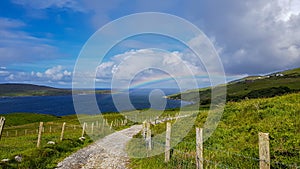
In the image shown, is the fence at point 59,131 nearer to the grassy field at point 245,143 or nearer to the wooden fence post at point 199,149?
the grassy field at point 245,143

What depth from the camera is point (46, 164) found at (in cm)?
1409

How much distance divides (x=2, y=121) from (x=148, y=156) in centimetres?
793

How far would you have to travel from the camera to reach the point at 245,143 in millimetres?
12094

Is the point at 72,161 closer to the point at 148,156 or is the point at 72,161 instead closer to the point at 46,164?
the point at 46,164

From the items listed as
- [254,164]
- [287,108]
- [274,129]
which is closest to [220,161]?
[254,164]

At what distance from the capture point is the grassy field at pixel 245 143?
9.43 meters

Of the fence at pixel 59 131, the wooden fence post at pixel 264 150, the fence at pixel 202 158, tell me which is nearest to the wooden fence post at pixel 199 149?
the fence at pixel 202 158

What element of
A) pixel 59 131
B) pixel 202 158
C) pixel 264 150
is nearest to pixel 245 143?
pixel 202 158

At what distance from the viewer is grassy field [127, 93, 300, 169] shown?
943 centimetres

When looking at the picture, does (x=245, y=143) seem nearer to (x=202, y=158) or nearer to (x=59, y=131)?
(x=202, y=158)

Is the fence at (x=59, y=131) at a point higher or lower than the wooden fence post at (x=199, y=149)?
lower

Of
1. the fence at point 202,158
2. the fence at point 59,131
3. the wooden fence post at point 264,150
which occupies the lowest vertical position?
the fence at point 59,131

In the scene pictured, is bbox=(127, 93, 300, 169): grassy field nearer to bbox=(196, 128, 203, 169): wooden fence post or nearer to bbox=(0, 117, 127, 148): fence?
bbox=(196, 128, 203, 169): wooden fence post

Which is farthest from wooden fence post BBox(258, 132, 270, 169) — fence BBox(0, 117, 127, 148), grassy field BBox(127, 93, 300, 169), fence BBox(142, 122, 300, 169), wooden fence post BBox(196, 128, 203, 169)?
fence BBox(0, 117, 127, 148)
